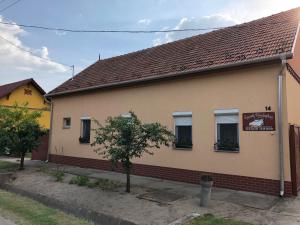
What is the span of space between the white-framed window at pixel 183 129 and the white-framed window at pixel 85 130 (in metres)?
5.51

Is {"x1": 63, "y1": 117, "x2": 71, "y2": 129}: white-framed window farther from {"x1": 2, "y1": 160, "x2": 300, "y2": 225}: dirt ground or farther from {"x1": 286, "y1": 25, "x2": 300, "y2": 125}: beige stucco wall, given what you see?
{"x1": 286, "y1": 25, "x2": 300, "y2": 125}: beige stucco wall

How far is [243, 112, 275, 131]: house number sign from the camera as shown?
9047 mm

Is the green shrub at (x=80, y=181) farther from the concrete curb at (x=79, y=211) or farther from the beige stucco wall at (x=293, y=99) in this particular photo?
the beige stucco wall at (x=293, y=99)

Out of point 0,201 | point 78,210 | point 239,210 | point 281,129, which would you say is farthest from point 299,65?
point 0,201

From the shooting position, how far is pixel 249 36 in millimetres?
11555

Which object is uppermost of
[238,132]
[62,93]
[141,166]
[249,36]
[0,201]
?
[249,36]

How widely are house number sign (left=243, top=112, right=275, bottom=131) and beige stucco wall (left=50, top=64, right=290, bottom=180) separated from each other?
14cm

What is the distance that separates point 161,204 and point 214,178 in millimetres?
2827

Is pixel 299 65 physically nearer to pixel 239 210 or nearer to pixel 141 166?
pixel 239 210

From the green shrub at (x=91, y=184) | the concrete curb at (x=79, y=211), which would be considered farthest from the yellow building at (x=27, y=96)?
the concrete curb at (x=79, y=211)

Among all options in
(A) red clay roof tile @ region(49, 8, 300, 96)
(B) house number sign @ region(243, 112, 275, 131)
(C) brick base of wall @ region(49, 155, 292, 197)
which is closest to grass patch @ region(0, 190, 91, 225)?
(C) brick base of wall @ region(49, 155, 292, 197)

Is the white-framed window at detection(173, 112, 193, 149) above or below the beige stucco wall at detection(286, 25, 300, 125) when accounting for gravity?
below

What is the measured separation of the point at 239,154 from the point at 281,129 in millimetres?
1552

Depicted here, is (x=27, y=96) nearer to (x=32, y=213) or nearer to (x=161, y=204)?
(x=32, y=213)
